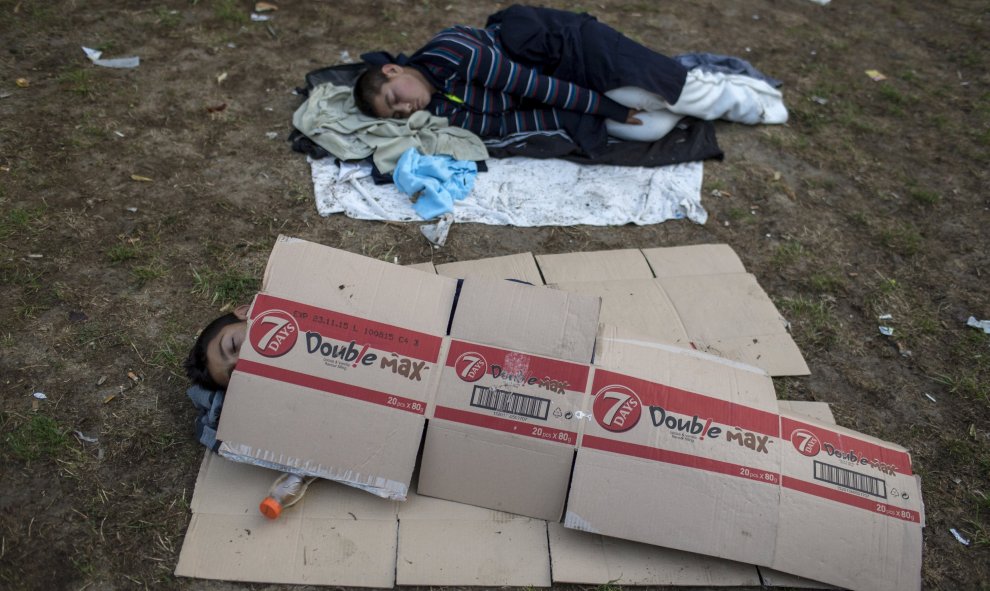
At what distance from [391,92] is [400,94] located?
46mm

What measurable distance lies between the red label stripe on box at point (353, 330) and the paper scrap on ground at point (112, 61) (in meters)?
2.56

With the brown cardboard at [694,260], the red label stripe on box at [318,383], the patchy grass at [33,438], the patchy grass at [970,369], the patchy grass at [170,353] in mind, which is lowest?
the patchy grass at [33,438]

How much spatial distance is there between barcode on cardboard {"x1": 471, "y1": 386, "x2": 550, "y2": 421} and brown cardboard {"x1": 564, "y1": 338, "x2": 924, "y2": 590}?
137mm

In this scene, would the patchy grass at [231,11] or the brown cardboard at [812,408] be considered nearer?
the brown cardboard at [812,408]

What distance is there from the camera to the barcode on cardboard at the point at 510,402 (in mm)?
1784

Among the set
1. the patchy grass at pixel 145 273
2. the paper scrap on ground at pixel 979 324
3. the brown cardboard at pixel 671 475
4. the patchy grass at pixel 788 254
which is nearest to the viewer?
the brown cardboard at pixel 671 475

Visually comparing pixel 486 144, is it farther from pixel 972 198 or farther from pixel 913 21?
pixel 913 21

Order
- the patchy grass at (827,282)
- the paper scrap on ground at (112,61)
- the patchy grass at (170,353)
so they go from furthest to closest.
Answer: the paper scrap on ground at (112,61) → the patchy grass at (827,282) → the patchy grass at (170,353)

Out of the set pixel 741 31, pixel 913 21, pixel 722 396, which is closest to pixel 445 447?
pixel 722 396

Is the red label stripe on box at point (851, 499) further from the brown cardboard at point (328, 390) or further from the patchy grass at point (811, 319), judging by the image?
the brown cardboard at point (328, 390)

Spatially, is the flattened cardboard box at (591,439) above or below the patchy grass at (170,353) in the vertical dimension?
above

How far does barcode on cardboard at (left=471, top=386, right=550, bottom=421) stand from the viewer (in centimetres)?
178

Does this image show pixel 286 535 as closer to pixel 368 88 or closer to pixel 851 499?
pixel 851 499

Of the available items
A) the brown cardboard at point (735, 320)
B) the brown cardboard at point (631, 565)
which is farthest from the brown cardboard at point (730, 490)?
the brown cardboard at point (735, 320)
